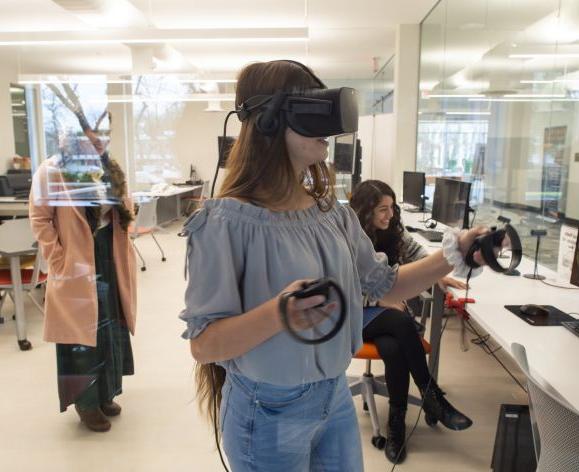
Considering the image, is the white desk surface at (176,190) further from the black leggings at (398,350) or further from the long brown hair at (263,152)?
the long brown hair at (263,152)

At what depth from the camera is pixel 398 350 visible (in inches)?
83.5

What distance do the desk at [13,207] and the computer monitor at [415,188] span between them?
3.47 m

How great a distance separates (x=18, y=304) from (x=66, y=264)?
1.25 m

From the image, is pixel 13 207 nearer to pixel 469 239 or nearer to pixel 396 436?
pixel 396 436

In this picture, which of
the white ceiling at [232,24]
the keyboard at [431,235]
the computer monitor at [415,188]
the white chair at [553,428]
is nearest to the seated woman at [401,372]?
the white chair at [553,428]

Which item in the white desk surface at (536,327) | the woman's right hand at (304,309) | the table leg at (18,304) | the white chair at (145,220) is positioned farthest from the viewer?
the white chair at (145,220)

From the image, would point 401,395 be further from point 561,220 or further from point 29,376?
point 29,376

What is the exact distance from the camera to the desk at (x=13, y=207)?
4068 millimetres

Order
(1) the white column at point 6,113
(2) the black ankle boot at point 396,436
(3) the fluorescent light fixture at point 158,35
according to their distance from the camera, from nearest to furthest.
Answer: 1. (2) the black ankle boot at point 396,436
2. (3) the fluorescent light fixture at point 158,35
3. (1) the white column at point 6,113

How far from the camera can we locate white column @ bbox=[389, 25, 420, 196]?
5.96 metres

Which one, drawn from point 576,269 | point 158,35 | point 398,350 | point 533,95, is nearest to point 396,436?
point 398,350

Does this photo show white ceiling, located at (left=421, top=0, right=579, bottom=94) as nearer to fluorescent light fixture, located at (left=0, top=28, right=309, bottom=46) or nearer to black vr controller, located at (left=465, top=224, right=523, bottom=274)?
→ fluorescent light fixture, located at (left=0, top=28, right=309, bottom=46)

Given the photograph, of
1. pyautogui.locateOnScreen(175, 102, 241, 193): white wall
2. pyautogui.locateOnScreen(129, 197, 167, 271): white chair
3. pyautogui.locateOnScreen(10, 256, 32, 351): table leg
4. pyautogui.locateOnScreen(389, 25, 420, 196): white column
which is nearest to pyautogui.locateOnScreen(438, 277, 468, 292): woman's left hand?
pyautogui.locateOnScreen(10, 256, 32, 351): table leg

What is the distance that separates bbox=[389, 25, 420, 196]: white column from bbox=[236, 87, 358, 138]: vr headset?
5352 millimetres
